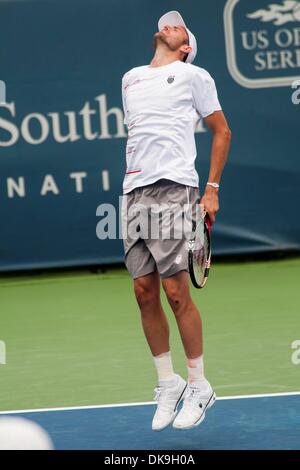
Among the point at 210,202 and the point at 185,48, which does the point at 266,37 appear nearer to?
the point at 185,48

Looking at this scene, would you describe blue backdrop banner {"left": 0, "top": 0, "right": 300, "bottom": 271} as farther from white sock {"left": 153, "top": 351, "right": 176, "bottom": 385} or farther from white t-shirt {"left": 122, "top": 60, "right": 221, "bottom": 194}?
white sock {"left": 153, "top": 351, "right": 176, "bottom": 385}

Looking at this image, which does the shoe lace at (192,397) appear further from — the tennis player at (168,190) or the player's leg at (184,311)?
the player's leg at (184,311)

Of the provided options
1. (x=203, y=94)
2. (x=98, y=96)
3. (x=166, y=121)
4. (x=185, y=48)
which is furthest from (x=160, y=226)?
(x=98, y=96)

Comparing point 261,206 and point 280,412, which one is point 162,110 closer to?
point 280,412

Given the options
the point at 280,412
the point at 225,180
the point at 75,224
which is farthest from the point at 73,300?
the point at 280,412

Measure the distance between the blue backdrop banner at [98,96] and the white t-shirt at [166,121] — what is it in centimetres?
446

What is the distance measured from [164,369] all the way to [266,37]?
5.14 metres

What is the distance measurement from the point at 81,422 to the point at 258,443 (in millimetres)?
928

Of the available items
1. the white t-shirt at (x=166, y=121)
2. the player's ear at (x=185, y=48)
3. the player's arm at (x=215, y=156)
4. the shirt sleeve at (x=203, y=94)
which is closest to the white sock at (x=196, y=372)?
the player's arm at (x=215, y=156)

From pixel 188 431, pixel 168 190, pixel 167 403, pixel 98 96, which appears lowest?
pixel 98 96

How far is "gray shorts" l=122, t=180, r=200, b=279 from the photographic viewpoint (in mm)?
5039

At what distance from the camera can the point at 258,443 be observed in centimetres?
477

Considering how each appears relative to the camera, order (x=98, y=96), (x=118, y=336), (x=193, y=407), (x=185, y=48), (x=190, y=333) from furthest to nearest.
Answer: (x=98, y=96)
(x=118, y=336)
(x=185, y=48)
(x=190, y=333)
(x=193, y=407)

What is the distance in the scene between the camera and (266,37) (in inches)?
382
